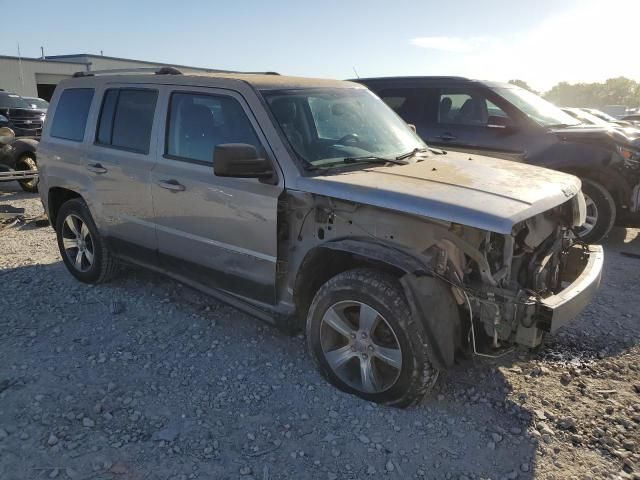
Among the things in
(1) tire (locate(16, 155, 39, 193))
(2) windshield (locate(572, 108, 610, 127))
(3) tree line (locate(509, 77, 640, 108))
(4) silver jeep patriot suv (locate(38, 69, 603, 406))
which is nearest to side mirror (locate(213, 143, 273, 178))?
(4) silver jeep patriot suv (locate(38, 69, 603, 406))

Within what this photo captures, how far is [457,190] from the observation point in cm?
296

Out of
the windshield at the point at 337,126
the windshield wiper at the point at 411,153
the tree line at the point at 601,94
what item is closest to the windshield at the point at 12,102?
the windshield at the point at 337,126

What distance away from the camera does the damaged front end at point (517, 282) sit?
9.14 ft

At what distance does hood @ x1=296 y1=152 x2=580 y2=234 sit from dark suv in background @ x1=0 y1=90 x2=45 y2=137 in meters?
16.8

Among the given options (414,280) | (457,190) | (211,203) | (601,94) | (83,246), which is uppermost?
(601,94)

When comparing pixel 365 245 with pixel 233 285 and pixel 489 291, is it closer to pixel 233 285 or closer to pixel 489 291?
pixel 489 291

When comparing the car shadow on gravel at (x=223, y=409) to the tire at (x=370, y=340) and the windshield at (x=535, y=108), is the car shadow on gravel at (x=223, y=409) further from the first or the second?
the windshield at (x=535, y=108)

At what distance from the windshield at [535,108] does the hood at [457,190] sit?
3324 millimetres

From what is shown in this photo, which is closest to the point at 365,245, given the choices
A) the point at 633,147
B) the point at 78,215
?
the point at 78,215

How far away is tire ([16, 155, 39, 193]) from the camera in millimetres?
10547

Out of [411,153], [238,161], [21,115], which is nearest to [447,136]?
[411,153]

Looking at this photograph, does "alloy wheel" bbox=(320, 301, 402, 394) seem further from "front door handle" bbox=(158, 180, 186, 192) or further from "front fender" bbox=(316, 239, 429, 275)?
"front door handle" bbox=(158, 180, 186, 192)

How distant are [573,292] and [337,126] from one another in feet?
6.35

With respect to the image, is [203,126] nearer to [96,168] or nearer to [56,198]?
[96,168]
